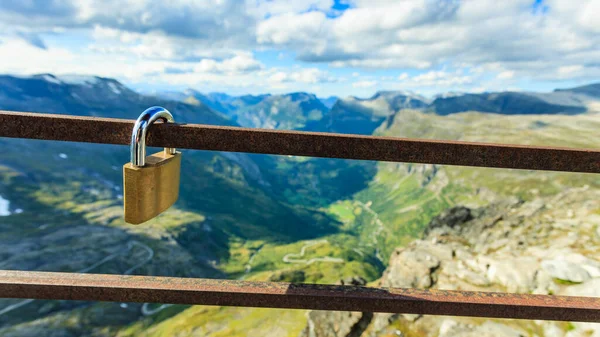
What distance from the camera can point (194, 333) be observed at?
85.4 metres

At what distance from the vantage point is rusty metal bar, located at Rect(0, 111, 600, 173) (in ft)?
9.52

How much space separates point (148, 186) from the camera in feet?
9.44

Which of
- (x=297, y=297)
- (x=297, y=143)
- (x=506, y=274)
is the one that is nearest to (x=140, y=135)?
(x=297, y=143)

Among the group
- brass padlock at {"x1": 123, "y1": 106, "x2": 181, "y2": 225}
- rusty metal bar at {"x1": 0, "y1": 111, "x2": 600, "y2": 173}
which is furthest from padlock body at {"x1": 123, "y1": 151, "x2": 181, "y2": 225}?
rusty metal bar at {"x1": 0, "y1": 111, "x2": 600, "y2": 173}

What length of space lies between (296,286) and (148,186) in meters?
1.79

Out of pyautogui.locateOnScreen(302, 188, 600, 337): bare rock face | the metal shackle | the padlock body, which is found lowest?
pyautogui.locateOnScreen(302, 188, 600, 337): bare rock face

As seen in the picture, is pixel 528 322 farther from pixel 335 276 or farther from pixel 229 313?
pixel 335 276

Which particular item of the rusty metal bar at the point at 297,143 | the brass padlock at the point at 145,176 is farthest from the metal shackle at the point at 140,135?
the rusty metal bar at the point at 297,143

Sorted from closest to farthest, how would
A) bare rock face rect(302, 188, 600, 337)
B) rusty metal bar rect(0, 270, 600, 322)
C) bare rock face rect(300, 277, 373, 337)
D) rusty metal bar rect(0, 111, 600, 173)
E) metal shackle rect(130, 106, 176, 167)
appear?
1. metal shackle rect(130, 106, 176, 167)
2. rusty metal bar rect(0, 111, 600, 173)
3. rusty metal bar rect(0, 270, 600, 322)
4. bare rock face rect(302, 188, 600, 337)
5. bare rock face rect(300, 277, 373, 337)

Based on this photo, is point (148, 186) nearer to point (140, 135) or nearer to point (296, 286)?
point (140, 135)

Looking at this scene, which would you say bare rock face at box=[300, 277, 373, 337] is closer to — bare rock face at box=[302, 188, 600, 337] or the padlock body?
bare rock face at box=[302, 188, 600, 337]

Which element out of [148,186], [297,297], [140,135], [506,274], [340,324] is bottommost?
[340,324]

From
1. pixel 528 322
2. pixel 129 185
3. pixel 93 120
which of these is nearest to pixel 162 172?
pixel 129 185

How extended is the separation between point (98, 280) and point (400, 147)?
3.15 metres
